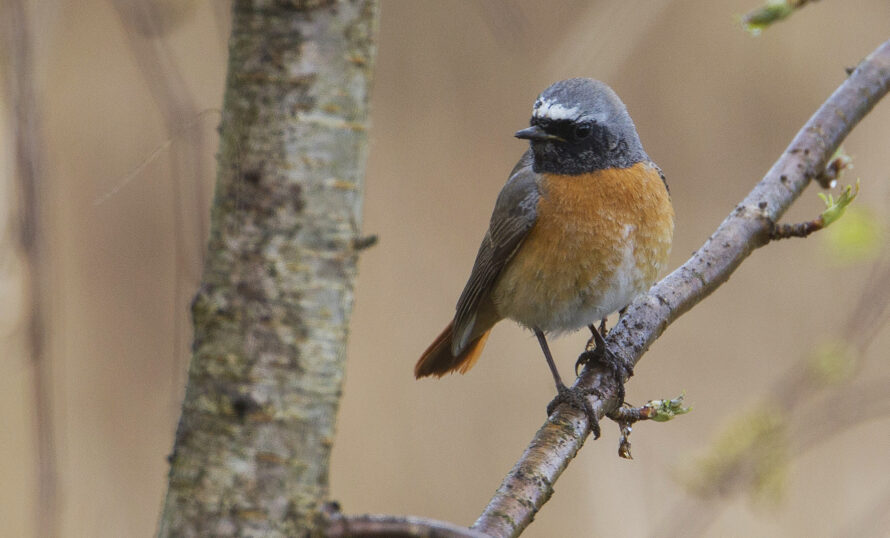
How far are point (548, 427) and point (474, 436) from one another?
345 centimetres

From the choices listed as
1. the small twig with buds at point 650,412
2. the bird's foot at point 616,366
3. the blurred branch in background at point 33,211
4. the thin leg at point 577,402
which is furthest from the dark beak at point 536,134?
the blurred branch in background at point 33,211

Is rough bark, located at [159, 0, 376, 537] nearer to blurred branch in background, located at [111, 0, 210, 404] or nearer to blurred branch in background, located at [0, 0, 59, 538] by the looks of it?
blurred branch in background, located at [111, 0, 210, 404]

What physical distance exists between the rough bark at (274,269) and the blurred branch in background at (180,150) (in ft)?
0.41

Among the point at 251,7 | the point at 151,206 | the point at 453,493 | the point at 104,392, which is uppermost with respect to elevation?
the point at 151,206

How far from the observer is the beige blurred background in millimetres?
5363

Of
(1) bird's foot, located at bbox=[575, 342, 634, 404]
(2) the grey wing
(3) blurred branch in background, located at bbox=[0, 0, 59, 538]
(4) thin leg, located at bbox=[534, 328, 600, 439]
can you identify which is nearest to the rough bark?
(3) blurred branch in background, located at bbox=[0, 0, 59, 538]

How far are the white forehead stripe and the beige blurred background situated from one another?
57.2 inches

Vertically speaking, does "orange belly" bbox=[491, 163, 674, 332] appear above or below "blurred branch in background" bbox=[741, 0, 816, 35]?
below

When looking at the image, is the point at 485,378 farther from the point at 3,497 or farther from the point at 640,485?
the point at 3,497

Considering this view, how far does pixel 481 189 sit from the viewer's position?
6.27 m

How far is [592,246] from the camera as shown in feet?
11.2

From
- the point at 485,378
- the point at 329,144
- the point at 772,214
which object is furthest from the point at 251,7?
the point at 485,378

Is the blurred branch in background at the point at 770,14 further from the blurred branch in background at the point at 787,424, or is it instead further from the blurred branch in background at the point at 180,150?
the blurred branch in background at the point at 787,424

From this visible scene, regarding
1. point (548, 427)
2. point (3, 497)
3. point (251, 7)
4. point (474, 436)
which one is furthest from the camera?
point (474, 436)
